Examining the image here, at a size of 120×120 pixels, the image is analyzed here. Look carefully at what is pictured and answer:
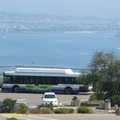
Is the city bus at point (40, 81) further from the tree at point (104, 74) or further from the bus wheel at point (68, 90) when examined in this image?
the tree at point (104, 74)

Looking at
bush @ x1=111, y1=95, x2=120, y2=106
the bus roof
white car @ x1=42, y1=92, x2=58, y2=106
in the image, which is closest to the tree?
bush @ x1=111, y1=95, x2=120, y2=106

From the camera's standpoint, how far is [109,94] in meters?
32.5

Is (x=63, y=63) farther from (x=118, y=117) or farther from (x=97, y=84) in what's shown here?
(x=118, y=117)

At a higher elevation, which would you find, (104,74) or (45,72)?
(45,72)

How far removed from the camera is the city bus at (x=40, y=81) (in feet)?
135

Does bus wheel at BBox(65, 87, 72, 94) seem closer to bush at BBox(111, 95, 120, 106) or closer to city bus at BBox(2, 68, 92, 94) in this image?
city bus at BBox(2, 68, 92, 94)

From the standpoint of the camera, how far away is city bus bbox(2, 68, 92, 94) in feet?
135

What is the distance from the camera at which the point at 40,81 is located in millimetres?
41781

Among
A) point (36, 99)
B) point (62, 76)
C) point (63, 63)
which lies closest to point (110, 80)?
point (36, 99)

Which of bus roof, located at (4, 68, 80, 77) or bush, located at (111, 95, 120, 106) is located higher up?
bus roof, located at (4, 68, 80, 77)

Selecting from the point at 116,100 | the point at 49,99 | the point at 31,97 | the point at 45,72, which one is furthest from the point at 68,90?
the point at 116,100

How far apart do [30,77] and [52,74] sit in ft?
5.98

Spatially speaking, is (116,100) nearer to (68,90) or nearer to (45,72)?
(68,90)

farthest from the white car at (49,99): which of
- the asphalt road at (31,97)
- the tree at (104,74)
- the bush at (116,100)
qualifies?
the bush at (116,100)
